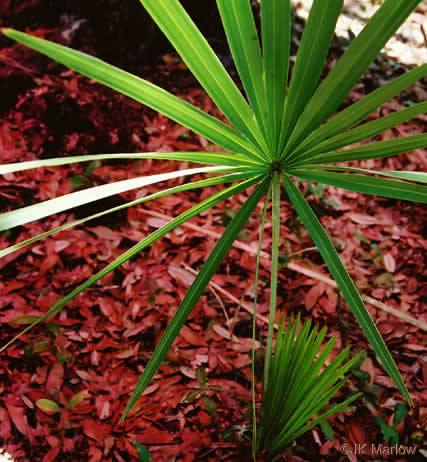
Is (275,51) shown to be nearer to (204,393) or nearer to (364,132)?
(364,132)

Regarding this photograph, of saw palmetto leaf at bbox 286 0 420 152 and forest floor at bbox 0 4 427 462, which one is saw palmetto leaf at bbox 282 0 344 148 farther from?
forest floor at bbox 0 4 427 462

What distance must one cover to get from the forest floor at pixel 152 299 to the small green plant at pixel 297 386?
0.69 ft

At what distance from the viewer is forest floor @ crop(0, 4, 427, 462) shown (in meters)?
0.94

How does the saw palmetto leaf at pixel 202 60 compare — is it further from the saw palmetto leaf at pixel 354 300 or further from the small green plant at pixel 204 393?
the small green plant at pixel 204 393

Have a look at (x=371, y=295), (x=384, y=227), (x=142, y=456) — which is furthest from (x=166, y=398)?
(x=384, y=227)

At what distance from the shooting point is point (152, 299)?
3.88 feet

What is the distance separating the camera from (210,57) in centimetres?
53

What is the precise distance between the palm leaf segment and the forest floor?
424 mm

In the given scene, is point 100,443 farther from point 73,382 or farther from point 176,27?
point 176,27

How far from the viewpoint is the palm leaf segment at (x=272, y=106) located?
0.48 meters

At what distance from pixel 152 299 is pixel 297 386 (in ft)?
2.04

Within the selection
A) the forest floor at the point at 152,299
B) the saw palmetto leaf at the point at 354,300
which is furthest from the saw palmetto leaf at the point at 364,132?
the forest floor at the point at 152,299

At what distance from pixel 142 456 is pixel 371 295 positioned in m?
0.84

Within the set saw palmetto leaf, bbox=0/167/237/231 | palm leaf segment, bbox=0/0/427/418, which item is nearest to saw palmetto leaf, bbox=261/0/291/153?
palm leaf segment, bbox=0/0/427/418
